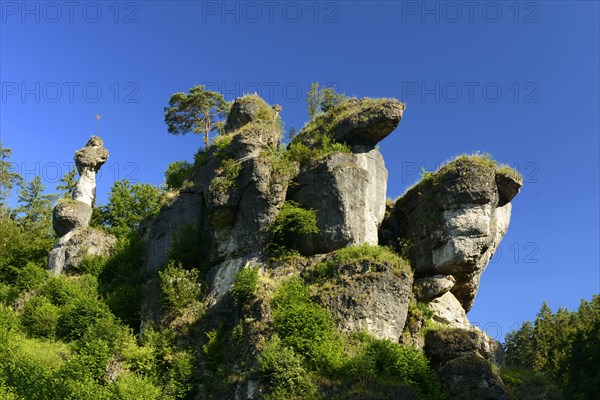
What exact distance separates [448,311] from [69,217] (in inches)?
973

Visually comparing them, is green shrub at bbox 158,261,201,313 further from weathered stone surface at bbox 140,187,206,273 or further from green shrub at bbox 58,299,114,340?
green shrub at bbox 58,299,114,340

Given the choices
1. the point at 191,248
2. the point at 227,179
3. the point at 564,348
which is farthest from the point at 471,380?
the point at 564,348

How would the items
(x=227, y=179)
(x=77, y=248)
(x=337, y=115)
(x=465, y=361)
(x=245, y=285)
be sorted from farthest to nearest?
(x=77, y=248) → (x=337, y=115) → (x=227, y=179) → (x=245, y=285) → (x=465, y=361)

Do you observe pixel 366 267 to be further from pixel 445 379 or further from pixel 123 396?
pixel 123 396

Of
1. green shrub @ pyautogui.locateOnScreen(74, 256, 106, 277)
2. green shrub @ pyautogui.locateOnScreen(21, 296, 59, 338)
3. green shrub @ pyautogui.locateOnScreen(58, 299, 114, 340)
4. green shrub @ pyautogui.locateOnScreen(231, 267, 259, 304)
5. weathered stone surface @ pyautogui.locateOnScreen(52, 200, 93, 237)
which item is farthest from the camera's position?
weathered stone surface @ pyautogui.locateOnScreen(52, 200, 93, 237)

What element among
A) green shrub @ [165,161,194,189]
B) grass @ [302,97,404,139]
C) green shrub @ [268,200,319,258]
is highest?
grass @ [302,97,404,139]

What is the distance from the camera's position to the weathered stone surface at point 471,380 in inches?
816

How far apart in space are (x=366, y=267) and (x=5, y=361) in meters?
15.7

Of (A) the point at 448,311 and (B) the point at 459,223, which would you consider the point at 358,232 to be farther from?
(A) the point at 448,311

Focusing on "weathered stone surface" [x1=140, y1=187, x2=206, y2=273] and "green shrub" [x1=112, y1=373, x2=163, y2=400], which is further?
"weathered stone surface" [x1=140, y1=187, x2=206, y2=273]

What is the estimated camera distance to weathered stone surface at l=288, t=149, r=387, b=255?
1064 inches

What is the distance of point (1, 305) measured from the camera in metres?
30.2

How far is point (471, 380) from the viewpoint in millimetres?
21344

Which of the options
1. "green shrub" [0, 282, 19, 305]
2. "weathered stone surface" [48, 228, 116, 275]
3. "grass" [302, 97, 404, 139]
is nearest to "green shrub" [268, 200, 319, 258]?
"grass" [302, 97, 404, 139]
